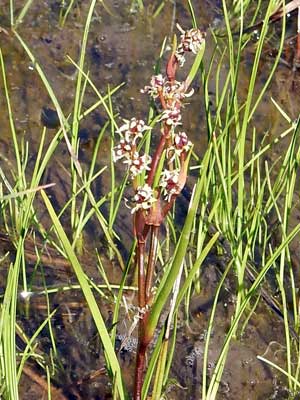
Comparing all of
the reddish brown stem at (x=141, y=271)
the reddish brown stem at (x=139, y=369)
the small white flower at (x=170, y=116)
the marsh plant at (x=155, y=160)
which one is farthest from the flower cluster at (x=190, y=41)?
the reddish brown stem at (x=139, y=369)

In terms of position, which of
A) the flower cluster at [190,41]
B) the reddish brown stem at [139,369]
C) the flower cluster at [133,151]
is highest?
the flower cluster at [190,41]

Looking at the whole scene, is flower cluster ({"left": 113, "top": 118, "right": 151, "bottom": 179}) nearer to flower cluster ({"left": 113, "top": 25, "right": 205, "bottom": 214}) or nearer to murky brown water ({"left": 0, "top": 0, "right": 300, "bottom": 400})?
flower cluster ({"left": 113, "top": 25, "right": 205, "bottom": 214})

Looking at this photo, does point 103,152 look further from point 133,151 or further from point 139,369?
point 133,151

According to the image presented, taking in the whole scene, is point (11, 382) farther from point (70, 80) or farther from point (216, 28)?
point (216, 28)

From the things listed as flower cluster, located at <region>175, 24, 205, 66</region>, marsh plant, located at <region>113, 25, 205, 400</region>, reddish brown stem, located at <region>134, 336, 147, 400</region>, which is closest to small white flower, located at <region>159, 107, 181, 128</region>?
marsh plant, located at <region>113, 25, 205, 400</region>

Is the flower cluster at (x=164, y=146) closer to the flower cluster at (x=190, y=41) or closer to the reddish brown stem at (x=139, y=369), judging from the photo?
the flower cluster at (x=190, y=41)

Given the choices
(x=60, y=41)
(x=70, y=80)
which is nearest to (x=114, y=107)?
(x=70, y=80)
